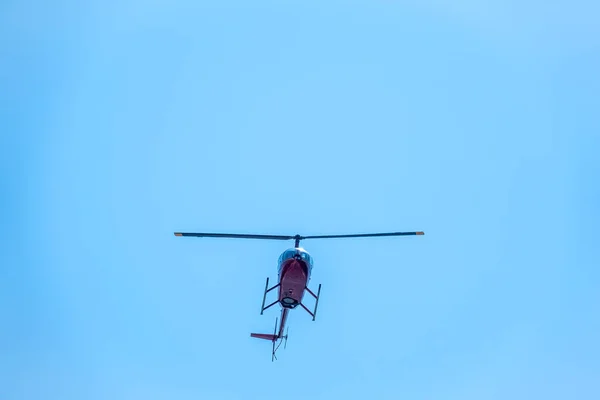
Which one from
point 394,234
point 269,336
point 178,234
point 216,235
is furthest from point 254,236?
point 269,336

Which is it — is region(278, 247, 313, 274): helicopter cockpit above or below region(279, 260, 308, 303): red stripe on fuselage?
above

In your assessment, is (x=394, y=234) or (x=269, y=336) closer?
(x=394, y=234)

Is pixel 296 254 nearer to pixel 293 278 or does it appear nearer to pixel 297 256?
pixel 297 256

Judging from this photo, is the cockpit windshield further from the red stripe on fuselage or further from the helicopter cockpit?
the red stripe on fuselage

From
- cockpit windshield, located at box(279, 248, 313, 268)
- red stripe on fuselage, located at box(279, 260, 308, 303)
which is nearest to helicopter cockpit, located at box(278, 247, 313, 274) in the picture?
cockpit windshield, located at box(279, 248, 313, 268)

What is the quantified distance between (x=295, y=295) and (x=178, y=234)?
6172 millimetres

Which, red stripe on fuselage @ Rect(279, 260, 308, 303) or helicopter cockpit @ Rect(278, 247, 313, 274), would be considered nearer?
red stripe on fuselage @ Rect(279, 260, 308, 303)

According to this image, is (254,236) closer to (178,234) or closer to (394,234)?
(178,234)

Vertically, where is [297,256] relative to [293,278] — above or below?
above

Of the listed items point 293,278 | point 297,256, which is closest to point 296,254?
point 297,256

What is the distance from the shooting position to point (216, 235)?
21.7m

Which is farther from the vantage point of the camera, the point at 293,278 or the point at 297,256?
the point at 297,256

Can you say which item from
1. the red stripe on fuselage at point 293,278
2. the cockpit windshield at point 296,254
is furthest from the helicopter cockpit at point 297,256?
the red stripe on fuselage at point 293,278

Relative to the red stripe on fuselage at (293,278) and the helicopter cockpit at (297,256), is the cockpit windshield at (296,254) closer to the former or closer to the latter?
the helicopter cockpit at (297,256)
